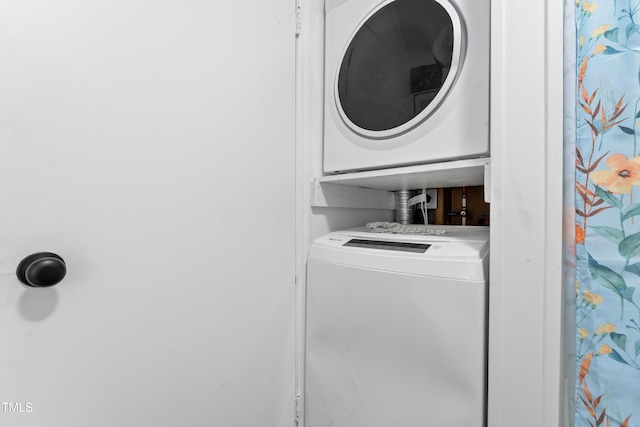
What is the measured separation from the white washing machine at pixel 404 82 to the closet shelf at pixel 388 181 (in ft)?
0.14

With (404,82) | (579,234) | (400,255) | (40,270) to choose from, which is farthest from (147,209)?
(579,234)

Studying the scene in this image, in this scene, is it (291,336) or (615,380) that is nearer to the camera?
(615,380)

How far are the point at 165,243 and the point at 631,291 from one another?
1044 mm

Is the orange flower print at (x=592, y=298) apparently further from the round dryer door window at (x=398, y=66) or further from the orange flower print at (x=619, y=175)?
the round dryer door window at (x=398, y=66)

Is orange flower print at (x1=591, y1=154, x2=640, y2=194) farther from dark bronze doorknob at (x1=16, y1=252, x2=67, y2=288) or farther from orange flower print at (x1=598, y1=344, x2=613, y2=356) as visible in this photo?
dark bronze doorknob at (x1=16, y1=252, x2=67, y2=288)

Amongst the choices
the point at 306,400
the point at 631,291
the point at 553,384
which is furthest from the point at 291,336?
the point at 631,291

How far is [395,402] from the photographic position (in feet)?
2.80

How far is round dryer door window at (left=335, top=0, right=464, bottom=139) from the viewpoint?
837 mm

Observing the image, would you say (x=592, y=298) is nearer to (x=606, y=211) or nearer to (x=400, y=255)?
(x=606, y=211)

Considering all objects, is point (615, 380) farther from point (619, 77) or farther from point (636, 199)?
point (619, 77)

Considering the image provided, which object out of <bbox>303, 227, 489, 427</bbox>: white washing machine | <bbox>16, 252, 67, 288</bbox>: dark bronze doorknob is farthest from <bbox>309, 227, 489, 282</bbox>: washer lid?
<bbox>16, 252, 67, 288</bbox>: dark bronze doorknob

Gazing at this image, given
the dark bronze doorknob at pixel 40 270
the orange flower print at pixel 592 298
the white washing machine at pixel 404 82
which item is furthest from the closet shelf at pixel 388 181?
the dark bronze doorknob at pixel 40 270

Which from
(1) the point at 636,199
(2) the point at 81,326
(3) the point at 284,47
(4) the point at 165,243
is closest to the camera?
(1) the point at 636,199

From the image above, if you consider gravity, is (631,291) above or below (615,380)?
above
